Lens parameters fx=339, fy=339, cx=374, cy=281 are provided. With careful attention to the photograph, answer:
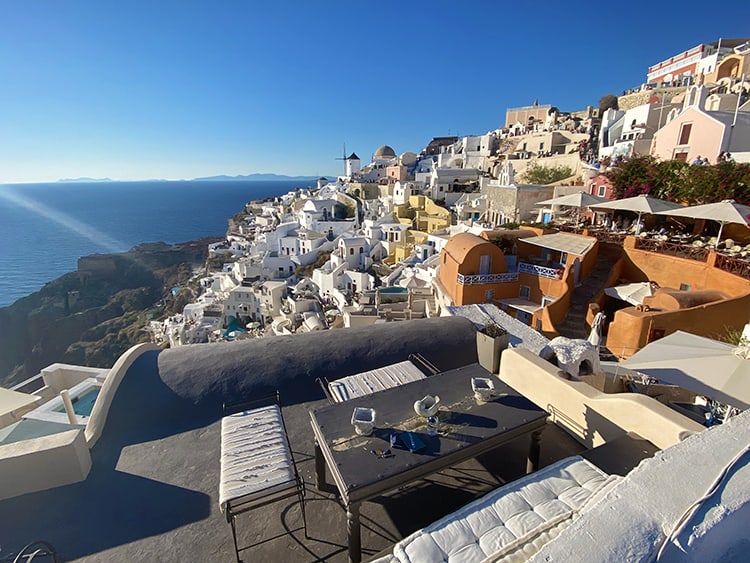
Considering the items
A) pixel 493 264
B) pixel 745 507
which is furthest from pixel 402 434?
pixel 493 264

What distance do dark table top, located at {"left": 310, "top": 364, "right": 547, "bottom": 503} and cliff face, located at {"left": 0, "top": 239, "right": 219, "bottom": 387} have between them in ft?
128

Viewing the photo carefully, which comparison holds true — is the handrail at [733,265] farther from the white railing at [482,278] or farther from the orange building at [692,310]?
the white railing at [482,278]

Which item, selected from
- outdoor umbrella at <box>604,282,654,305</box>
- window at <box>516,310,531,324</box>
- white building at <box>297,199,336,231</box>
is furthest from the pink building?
white building at <box>297,199,336,231</box>

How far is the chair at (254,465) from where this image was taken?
103 inches

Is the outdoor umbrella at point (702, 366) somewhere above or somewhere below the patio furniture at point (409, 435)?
below

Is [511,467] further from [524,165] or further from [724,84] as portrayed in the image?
[724,84]

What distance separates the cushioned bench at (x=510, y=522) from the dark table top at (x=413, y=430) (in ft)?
1.36

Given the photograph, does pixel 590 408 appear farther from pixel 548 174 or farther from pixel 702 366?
pixel 548 174

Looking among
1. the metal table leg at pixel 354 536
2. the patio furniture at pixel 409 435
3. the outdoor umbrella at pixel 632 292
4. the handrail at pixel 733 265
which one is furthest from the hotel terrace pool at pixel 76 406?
the handrail at pixel 733 265

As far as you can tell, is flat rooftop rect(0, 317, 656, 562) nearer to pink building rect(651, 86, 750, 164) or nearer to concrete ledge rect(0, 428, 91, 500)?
concrete ledge rect(0, 428, 91, 500)

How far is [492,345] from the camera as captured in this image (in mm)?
5152

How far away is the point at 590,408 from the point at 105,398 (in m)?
5.98

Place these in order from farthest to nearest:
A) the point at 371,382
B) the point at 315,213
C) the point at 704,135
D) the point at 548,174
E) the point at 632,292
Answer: the point at 315,213, the point at 548,174, the point at 704,135, the point at 632,292, the point at 371,382

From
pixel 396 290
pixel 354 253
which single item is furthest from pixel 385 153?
pixel 396 290
